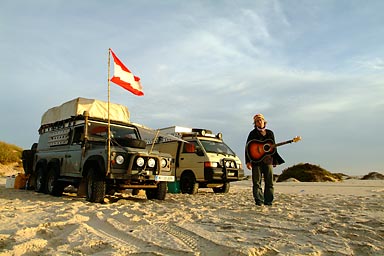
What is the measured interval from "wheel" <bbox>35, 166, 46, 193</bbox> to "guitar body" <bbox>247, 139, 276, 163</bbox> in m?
6.46

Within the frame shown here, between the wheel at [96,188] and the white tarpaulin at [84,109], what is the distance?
2.52 m

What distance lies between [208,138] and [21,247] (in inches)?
359

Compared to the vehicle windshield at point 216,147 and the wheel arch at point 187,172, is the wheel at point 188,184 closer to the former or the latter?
the wheel arch at point 187,172

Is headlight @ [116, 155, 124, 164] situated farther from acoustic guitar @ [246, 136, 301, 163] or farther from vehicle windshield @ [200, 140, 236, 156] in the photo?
vehicle windshield @ [200, 140, 236, 156]

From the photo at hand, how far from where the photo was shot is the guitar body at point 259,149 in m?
6.86

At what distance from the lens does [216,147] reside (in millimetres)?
11719

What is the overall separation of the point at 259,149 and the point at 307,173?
55.3ft

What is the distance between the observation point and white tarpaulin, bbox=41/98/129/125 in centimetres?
1009

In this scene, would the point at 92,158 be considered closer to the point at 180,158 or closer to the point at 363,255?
the point at 180,158

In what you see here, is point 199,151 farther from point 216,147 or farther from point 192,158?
point 216,147

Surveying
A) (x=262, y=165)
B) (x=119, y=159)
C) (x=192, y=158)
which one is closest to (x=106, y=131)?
(x=119, y=159)

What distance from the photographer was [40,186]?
10070mm

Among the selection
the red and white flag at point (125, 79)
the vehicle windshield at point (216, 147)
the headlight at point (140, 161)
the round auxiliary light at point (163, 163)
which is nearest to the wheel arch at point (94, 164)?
the headlight at point (140, 161)

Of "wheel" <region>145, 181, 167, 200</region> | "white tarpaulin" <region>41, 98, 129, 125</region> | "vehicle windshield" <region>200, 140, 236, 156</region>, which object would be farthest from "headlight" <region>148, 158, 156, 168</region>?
"vehicle windshield" <region>200, 140, 236, 156</region>
